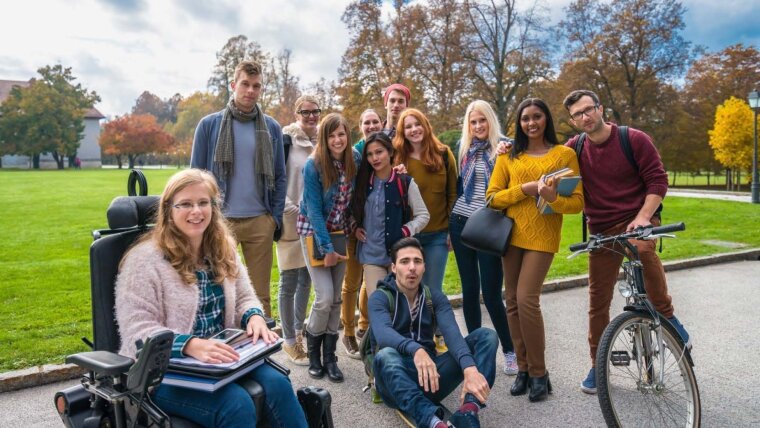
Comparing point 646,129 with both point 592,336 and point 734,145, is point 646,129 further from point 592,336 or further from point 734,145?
point 592,336

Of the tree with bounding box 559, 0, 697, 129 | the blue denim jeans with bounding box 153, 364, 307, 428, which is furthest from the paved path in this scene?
the tree with bounding box 559, 0, 697, 129

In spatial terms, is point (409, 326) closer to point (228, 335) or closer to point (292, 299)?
point (228, 335)

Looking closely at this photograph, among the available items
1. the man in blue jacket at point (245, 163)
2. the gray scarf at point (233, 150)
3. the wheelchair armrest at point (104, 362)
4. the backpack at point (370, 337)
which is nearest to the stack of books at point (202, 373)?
the wheelchair armrest at point (104, 362)

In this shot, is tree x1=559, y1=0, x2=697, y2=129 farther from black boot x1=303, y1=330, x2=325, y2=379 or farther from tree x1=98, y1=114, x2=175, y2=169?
tree x1=98, y1=114, x2=175, y2=169

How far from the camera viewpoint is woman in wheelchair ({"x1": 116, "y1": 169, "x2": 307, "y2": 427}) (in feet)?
8.11

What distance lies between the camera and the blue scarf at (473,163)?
447cm

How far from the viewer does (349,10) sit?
26828 mm

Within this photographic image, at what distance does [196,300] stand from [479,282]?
2464 mm

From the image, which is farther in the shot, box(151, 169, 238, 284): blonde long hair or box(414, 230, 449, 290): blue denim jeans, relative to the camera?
box(414, 230, 449, 290): blue denim jeans

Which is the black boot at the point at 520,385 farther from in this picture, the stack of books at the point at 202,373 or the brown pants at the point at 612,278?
the stack of books at the point at 202,373

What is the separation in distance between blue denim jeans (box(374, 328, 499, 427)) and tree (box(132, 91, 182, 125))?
5023 inches

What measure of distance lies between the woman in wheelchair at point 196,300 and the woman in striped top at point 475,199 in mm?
1981

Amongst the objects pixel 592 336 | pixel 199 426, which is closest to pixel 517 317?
pixel 592 336

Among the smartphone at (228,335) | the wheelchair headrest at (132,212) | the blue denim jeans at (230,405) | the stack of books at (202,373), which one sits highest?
the wheelchair headrest at (132,212)
